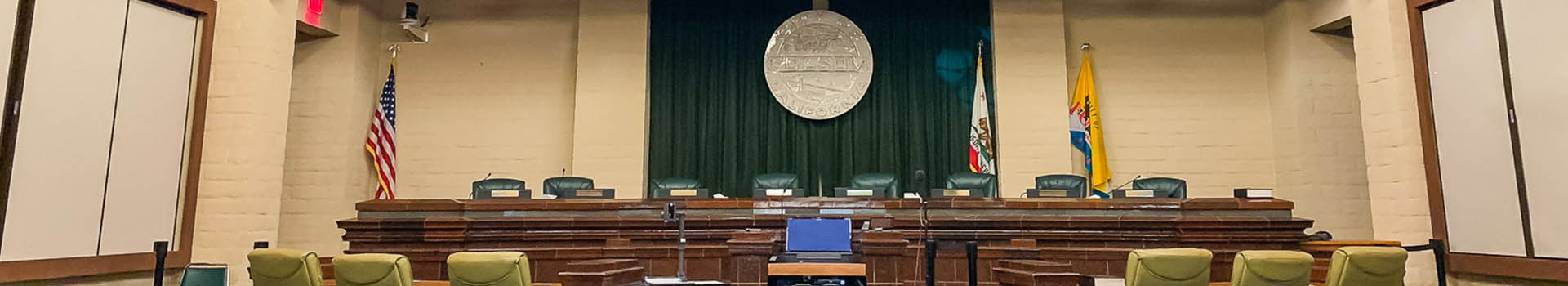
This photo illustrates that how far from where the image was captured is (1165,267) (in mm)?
4168

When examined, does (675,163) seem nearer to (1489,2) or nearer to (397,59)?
(397,59)

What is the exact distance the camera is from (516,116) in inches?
368

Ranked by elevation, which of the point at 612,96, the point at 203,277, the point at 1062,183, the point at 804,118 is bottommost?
the point at 203,277

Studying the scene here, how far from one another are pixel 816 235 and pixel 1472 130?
4.10 meters

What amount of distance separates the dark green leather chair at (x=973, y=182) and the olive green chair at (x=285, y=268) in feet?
15.5

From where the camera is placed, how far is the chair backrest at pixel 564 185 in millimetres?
7586

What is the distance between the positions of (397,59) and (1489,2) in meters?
9.14

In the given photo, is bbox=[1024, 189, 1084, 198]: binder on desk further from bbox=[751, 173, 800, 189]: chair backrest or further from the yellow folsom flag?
the yellow folsom flag

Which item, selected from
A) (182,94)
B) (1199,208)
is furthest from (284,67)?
(1199,208)

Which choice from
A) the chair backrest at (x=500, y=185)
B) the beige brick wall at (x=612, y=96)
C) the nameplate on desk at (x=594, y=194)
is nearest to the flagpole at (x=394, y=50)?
the beige brick wall at (x=612, y=96)

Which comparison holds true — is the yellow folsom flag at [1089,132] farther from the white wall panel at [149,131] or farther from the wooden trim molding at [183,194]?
the white wall panel at [149,131]

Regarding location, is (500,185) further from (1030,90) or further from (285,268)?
(1030,90)

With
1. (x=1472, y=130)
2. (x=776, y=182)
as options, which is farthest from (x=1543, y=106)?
(x=776, y=182)

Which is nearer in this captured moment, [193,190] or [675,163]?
[193,190]
